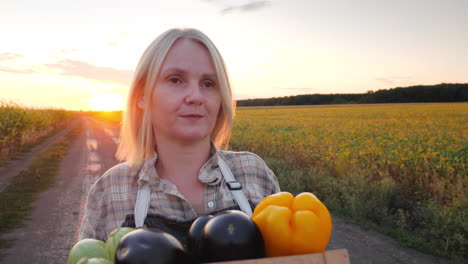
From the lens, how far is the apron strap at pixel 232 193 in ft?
4.82

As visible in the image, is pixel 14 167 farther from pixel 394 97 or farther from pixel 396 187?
pixel 394 97

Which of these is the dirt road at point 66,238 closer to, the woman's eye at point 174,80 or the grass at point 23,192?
the grass at point 23,192

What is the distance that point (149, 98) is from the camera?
5.71 ft

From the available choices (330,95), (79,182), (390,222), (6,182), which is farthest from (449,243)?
(330,95)

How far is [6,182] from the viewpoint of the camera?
32.2 ft

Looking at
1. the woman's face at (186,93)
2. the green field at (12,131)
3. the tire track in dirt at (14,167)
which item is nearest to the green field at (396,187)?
the woman's face at (186,93)

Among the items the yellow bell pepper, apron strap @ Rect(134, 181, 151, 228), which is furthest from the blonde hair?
the yellow bell pepper

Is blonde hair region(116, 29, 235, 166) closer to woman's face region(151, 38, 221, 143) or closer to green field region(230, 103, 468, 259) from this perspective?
woman's face region(151, 38, 221, 143)

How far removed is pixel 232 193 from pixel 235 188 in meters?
0.03

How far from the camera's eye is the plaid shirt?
1.72 m

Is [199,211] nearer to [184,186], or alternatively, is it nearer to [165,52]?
[184,186]

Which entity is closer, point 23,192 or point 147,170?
point 147,170

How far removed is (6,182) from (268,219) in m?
10.8

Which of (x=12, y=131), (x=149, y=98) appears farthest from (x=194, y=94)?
(x=12, y=131)
